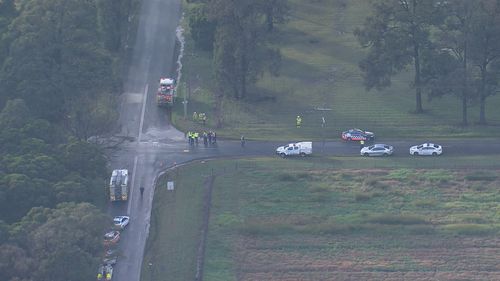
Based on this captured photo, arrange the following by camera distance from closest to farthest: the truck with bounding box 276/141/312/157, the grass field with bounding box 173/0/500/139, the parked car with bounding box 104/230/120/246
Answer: the parked car with bounding box 104/230/120/246
the truck with bounding box 276/141/312/157
the grass field with bounding box 173/0/500/139

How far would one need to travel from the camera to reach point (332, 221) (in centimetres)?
8925

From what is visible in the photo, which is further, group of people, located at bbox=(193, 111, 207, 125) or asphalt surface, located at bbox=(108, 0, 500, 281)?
group of people, located at bbox=(193, 111, 207, 125)

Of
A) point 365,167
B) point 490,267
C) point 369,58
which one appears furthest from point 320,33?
point 490,267

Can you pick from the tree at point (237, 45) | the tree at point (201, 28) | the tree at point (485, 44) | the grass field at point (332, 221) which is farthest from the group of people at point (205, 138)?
the tree at point (485, 44)

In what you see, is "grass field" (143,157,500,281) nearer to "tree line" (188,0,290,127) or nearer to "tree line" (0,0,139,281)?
Result: "tree line" (0,0,139,281)

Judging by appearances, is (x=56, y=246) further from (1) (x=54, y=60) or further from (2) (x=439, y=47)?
(2) (x=439, y=47)

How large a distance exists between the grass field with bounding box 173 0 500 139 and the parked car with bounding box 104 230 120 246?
17.8m

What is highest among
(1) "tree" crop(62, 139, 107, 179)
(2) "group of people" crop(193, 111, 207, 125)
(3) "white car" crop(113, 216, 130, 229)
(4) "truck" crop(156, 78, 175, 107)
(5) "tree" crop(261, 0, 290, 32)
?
Answer: (5) "tree" crop(261, 0, 290, 32)

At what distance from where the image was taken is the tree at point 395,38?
335 ft

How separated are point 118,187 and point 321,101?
24.8 meters

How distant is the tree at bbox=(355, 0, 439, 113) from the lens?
10225 centimetres

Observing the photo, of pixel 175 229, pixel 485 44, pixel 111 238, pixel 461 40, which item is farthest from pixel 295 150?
pixel 485 44

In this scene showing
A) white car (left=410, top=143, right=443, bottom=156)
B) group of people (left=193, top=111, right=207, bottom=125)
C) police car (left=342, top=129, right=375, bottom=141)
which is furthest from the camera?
group of people (left=193, top=111, right=207, bottom=125)

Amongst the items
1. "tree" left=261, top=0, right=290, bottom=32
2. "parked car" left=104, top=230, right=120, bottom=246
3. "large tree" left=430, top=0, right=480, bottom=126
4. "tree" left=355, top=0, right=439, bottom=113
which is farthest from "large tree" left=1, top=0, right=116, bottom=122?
"large tree" left=430, top=0, right=480, bottom=126
